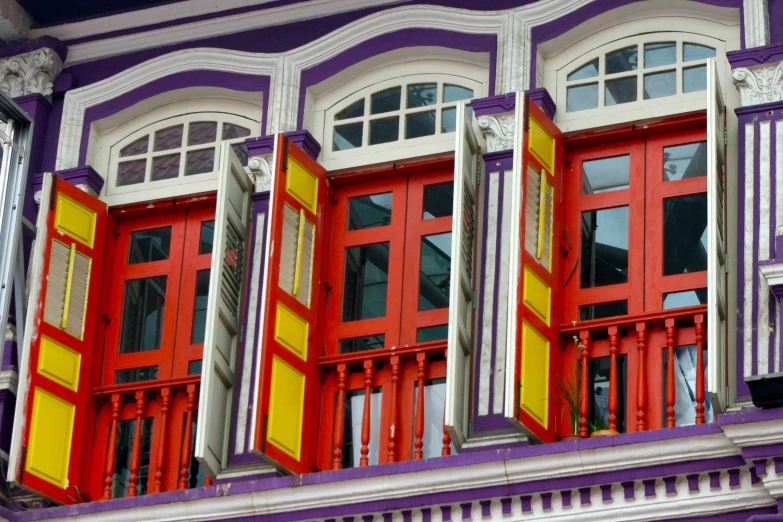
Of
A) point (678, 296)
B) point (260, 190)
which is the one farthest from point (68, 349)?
point (678, 296)

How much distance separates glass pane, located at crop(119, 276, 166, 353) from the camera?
1112cm

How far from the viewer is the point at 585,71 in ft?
35.8

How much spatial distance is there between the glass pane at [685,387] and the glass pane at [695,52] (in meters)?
1.63

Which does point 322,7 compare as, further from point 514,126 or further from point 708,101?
point 708,101

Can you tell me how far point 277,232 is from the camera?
10289 millimetres

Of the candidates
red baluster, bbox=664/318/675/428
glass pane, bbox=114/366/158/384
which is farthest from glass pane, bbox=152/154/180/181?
red baluster, bbox=664/318/675/428

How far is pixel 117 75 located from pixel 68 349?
1.72 meters

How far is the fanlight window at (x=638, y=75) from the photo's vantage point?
10633mm

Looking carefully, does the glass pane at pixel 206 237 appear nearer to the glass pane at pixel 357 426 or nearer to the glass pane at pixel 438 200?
Answer: the glass pane at pixel 438 200

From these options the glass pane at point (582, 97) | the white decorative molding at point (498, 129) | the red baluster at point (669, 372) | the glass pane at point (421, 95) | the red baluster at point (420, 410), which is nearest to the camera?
the red baluster at point (669, 372)

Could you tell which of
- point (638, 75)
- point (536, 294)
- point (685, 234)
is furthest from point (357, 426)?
point (638, 75)

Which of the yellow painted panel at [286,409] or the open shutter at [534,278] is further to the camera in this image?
the yellow painted panel at [286,409]

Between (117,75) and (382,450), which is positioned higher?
(117,75)

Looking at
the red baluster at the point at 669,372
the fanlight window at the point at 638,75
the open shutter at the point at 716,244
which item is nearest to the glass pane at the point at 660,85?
the fanlight window at the point at 638,75
